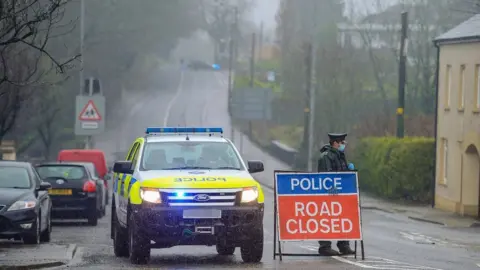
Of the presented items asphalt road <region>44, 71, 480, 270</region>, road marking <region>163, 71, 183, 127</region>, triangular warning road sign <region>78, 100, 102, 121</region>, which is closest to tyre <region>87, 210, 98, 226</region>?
asphalt road <region>44, 71, 480, 270</region>

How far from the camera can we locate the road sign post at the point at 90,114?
44.4m

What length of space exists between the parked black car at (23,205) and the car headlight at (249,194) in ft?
18.7

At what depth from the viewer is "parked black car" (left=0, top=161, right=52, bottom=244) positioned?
2067cm

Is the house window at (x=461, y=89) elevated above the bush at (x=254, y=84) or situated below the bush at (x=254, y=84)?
below

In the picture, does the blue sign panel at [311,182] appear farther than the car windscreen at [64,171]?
No

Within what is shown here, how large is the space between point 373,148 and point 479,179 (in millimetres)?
9923

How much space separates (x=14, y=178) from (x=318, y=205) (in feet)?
23.2

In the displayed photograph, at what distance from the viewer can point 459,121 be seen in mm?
41969

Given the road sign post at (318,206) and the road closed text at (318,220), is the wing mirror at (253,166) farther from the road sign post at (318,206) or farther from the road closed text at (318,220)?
the road closed text at (318,220)

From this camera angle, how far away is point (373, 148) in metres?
49.3

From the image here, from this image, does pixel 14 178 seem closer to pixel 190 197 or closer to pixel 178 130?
pixel 178 130

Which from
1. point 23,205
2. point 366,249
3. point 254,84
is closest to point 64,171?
point 23,205

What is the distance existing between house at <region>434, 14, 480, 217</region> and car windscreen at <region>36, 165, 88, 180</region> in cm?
1430

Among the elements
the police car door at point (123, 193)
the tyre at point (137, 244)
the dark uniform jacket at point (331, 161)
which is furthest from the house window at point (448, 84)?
the tyre at point (137, 244)
